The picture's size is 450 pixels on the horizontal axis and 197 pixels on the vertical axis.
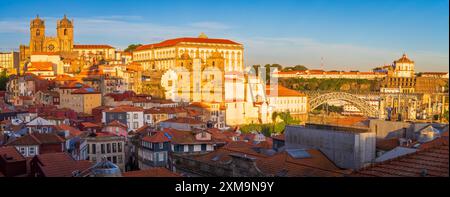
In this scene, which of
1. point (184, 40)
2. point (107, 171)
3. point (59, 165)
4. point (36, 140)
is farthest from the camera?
point (184, 40)

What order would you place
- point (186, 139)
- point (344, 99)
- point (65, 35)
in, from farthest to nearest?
point (65, 35), point (344, 99), point (186, 139)

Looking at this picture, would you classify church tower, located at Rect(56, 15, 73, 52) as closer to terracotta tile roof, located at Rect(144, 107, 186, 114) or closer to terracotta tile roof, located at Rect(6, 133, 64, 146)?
terracotta tile roof, located at Rect(144, 107, 186, 114)

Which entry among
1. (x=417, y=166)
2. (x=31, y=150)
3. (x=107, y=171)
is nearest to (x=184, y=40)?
(x=31, y=150)

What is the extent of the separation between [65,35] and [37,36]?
3.52 metres

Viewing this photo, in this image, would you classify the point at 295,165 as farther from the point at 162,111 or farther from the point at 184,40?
the point at 184,40

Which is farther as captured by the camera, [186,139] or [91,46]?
[91,46]

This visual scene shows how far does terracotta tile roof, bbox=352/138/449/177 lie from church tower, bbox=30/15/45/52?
61.0 meters

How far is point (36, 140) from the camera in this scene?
16.4 metres

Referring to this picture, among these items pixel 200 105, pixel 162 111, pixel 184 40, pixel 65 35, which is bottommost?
pixel 162 111

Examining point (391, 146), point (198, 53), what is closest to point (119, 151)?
point (391, 146)

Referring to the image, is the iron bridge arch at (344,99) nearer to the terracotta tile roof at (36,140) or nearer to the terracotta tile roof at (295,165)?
the terracotta tile roof at (36,140)

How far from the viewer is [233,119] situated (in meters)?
41.8

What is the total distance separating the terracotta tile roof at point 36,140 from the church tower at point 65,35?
46684 mm
